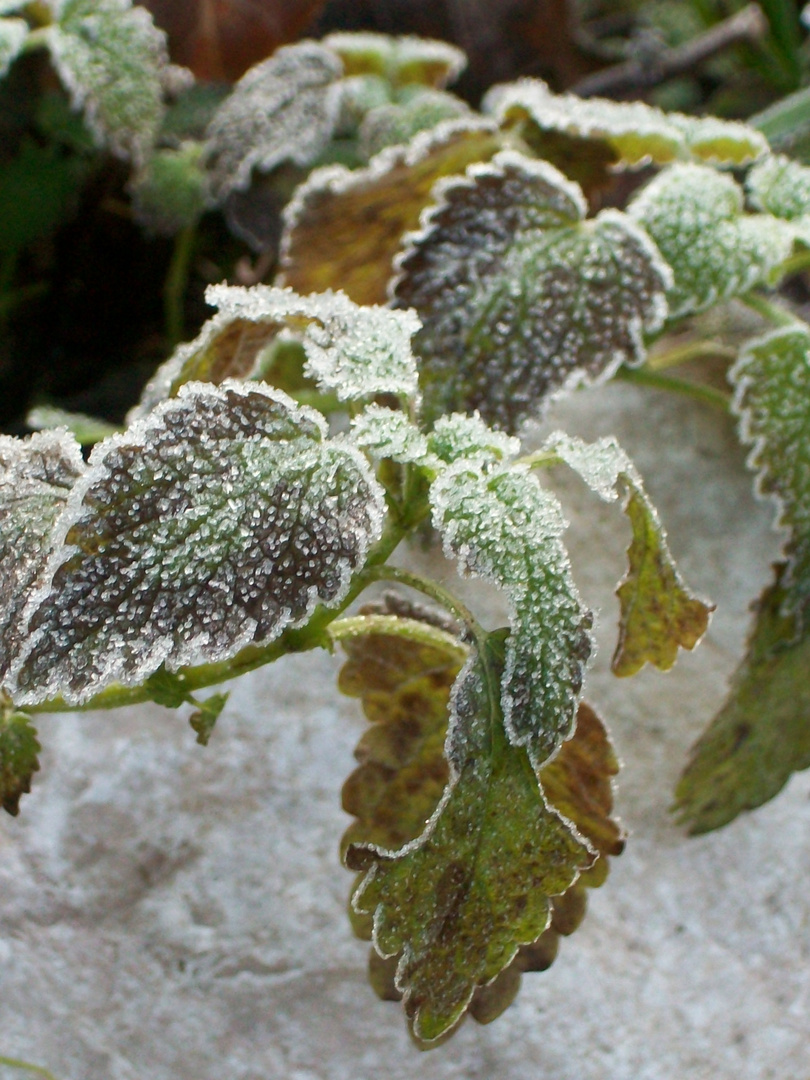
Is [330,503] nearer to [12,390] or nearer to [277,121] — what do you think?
[277,121]

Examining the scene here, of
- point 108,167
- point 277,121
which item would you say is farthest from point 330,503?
point 108,167

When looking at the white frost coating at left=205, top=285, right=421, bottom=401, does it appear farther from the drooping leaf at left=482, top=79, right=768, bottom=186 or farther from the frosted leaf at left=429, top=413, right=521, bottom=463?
the drooping leaf at left=482, top=79, right=768, bottom=186

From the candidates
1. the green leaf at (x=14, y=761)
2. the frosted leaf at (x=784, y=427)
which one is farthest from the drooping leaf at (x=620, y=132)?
the green leaf at (x=14, y=761)

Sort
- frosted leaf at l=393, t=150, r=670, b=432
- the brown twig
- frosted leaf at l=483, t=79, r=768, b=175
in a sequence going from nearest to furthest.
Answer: frosted leaf at l=393, t=150, r=670, b=432
frosted leaf at l=483, t=79, r=768, b=175
the brown twig

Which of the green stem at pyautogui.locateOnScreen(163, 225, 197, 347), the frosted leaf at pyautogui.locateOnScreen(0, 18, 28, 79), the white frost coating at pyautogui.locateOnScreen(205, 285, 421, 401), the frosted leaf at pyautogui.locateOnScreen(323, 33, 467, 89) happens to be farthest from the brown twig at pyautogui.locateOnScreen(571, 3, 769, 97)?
the white frost coating at pyautogui.locateOnScreen(205, 285, 421, 401)

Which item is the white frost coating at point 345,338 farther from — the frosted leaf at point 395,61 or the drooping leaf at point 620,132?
the frosted leaf at point 395,61

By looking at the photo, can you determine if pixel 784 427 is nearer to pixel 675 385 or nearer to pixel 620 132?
pixel 675 385
